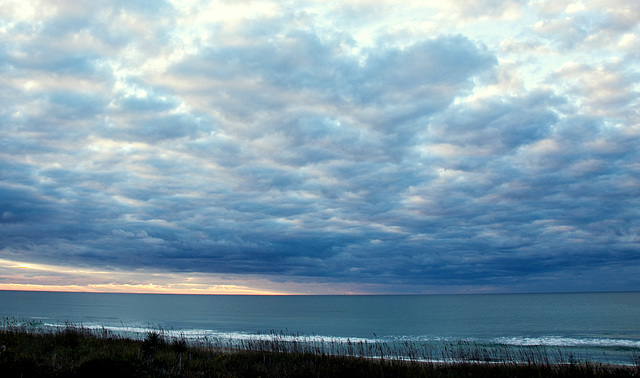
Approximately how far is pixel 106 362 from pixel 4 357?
3291 millimetres

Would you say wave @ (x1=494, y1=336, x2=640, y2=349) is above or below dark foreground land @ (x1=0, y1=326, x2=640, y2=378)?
below

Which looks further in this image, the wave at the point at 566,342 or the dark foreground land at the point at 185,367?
the wave at the point at 566,342

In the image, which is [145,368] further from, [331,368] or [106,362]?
[331,368]

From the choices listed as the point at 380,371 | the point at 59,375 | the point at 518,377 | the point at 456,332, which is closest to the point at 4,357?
the point at 59,375

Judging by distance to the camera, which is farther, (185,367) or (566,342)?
(566,342)

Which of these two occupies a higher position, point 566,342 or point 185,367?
point 185,367

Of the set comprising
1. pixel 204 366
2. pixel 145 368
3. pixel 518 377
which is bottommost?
pixel 518 377

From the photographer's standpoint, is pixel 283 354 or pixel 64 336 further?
pixel 64 336

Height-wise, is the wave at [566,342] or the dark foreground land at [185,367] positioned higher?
the dark foreground land at [185,367]

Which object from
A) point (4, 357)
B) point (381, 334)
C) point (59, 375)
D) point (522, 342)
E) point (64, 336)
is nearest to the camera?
point (59, 375)

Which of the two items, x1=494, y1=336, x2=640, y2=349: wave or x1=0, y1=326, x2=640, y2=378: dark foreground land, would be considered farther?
x1=494, y1=336, x2=640, y2=349: wave

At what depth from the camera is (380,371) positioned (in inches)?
698

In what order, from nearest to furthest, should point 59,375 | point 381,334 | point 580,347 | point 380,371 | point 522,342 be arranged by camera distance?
point 59,375 < point 380,371 < point 580,347 < point 522,342 < point 381,334

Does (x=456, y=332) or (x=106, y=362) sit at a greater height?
(x=106, y=362)
